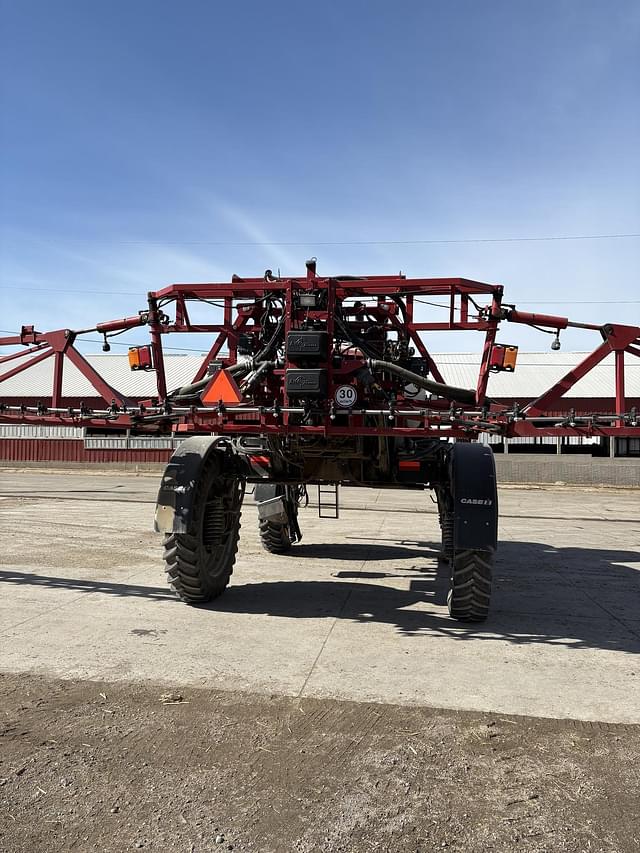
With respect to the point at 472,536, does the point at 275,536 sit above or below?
below

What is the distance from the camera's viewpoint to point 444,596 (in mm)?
7715

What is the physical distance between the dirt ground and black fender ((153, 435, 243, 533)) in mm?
2048

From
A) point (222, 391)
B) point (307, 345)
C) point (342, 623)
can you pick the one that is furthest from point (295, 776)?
point (222, 391)

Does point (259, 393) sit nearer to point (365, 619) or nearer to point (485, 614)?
point (365, 619)

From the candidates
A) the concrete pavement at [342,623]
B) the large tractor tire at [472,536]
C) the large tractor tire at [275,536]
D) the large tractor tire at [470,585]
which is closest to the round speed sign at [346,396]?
the large tractor tire at [472,536]

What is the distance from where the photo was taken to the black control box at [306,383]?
577 cm

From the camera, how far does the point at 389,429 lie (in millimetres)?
5891

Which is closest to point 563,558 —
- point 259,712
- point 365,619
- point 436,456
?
point 436,456

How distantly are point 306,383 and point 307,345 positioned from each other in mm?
322

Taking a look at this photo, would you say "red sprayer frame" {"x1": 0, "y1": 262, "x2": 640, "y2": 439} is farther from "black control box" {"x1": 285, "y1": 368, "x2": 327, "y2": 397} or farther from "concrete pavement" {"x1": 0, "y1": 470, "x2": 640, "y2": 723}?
"concrete pavement" {"x1": 0, "y1": 470, "x2": 640, "y2": 723}

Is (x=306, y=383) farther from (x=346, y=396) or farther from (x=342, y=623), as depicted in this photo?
(x=342, y=623)

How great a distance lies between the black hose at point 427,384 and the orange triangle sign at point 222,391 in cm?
121

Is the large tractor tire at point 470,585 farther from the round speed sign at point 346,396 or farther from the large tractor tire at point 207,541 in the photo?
the large tractor tire at point 207,541

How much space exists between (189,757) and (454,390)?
3.90 m
